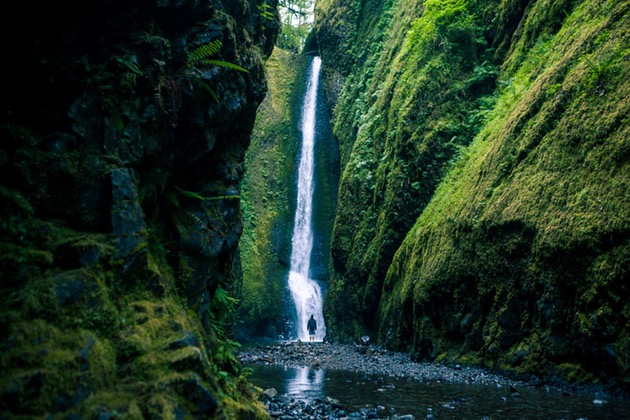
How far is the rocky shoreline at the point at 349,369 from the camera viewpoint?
7.53 meters

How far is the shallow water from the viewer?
680 cm

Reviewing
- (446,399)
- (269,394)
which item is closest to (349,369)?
(269,394)

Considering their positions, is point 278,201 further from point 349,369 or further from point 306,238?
point 349,369

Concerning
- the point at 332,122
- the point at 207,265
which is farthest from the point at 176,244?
the point at 332,122

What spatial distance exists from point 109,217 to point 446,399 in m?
6.90

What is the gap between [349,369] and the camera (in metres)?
13.3

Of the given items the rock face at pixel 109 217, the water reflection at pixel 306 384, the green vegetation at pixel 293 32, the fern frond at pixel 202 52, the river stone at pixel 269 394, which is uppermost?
the green vegetation at pixel 293 32

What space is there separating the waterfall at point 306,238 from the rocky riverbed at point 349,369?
5.36 metres

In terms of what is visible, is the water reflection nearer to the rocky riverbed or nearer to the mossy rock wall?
the rocky riverbed

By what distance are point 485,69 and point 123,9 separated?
15.4 meters

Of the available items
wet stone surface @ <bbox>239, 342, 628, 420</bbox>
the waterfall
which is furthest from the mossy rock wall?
wet stone surface @ <bbox>239, 342, 628, 420</bbox>

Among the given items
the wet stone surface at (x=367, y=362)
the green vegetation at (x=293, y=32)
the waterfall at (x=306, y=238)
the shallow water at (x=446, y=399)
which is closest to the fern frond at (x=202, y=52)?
the shallow water at (x=446, y=399)

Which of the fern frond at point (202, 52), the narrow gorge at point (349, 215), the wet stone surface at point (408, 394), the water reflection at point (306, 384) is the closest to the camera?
the narrow gorge at point (349, 215)

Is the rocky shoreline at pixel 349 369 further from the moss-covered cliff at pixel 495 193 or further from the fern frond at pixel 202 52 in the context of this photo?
the fern frond at pixel 202 52
